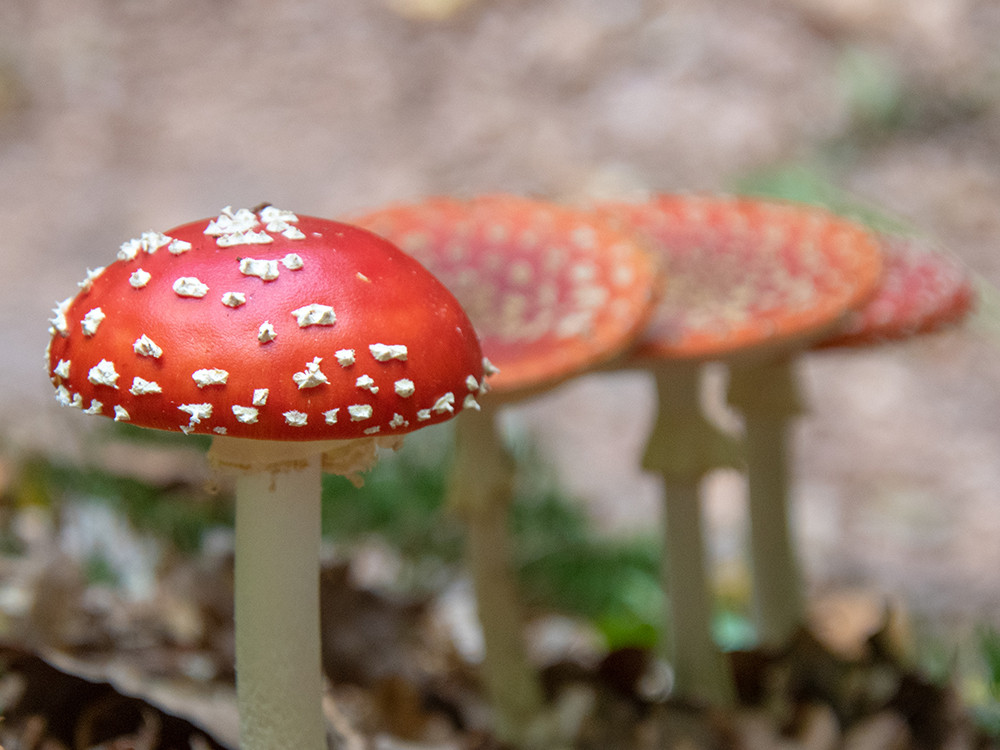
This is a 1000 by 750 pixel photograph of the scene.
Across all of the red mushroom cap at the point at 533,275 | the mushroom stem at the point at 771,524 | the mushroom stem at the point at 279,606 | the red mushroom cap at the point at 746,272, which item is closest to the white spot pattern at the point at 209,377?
the mushroom stem at the point at 279,606

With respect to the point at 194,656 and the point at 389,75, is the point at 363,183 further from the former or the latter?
the point at 194,656

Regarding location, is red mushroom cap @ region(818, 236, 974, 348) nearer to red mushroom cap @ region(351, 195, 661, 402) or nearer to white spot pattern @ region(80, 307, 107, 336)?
red mushroom cap @ region(351, 195, 661, 402)

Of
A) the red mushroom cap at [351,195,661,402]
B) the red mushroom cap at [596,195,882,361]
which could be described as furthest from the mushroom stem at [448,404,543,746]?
the red mushroom cap at [596,195,882,361]

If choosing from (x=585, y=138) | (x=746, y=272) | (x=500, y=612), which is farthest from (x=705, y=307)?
(x=585, y=138)

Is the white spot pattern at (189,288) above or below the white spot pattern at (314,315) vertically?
above

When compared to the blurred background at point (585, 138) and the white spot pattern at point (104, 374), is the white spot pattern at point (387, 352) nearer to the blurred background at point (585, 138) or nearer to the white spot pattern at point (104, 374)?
the white spot pattern at point (104, 374)
